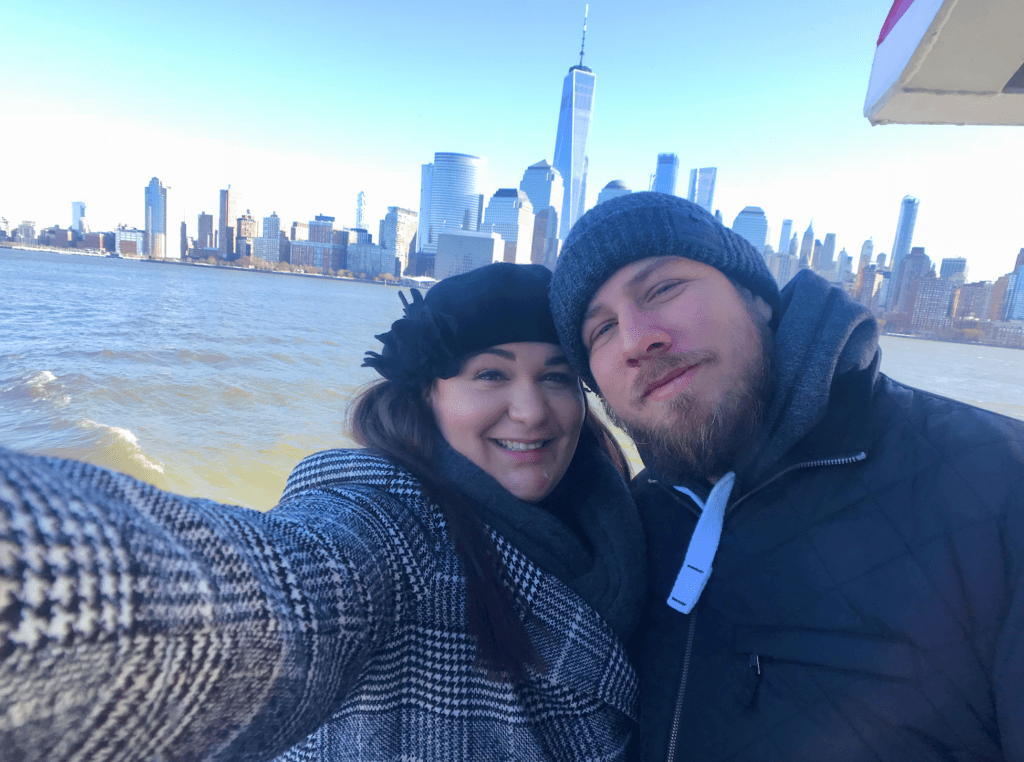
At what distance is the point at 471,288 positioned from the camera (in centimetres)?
179

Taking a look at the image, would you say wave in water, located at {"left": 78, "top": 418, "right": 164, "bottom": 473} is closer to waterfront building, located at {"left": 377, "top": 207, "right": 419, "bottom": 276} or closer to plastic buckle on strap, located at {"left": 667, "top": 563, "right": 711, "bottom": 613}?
plastic buckle on strap, located at {"left": 667, "top": 563, "right": 711, "bottom": 613}

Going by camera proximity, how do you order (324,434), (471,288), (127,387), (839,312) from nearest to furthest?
(839,312), (471,288), (324,434), (127,387)

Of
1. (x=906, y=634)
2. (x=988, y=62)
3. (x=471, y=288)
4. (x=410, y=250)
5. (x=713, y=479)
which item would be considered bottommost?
(x=906, y=634)

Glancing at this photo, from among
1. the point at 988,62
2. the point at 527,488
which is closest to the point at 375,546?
the point at 527,488

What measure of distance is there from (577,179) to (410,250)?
63253 mm

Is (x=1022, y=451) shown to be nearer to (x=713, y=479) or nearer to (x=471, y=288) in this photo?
(x=713, y=479)

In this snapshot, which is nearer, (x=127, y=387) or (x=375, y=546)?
(x=375, y=546)

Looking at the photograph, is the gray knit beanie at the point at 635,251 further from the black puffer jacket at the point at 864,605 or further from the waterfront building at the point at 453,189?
the waterfront building at the point at 453,189

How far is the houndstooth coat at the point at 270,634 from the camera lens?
0.53 m

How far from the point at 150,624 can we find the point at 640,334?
4.31 feet

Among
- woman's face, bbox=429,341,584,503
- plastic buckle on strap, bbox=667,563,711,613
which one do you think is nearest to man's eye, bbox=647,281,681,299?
woman's face, bbox=429,341,584,503

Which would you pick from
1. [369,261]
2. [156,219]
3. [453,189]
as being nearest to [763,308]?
[369,261]

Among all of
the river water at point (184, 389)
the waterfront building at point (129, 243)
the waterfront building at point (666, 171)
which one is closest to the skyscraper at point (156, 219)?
the waterfront building at point (129, 243)

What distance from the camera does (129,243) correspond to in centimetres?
9350
